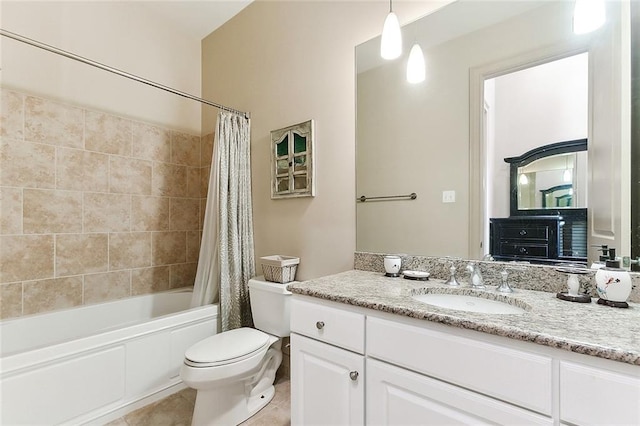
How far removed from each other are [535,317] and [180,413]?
6.10 feet

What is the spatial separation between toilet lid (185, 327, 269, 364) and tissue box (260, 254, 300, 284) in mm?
→ 335

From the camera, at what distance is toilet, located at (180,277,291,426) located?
1406 millimetres

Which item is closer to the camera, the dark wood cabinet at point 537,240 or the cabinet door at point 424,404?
the cabinet door at point 424,404

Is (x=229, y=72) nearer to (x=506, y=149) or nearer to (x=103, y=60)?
(x=103, y=60)

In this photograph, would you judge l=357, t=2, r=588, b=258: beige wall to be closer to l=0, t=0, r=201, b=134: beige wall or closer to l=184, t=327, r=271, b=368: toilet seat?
l=184, t=327, r=271, b=368: toilet seat

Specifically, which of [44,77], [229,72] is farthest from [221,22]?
[44,77]

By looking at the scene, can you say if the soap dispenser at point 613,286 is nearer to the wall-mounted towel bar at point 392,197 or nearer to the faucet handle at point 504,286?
the faucet handle at point 504,286

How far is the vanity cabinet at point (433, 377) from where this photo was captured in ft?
2.16

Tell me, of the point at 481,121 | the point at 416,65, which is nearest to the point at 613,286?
the point at 481,121

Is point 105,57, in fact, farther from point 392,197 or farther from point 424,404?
point 424,404

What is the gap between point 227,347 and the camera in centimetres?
153

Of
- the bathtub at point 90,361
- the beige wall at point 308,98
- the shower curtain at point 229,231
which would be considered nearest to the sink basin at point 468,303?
the beige wall at point 308,98

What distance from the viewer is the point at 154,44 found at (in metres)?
2.47

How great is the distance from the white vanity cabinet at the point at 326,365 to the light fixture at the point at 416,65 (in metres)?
1.20
